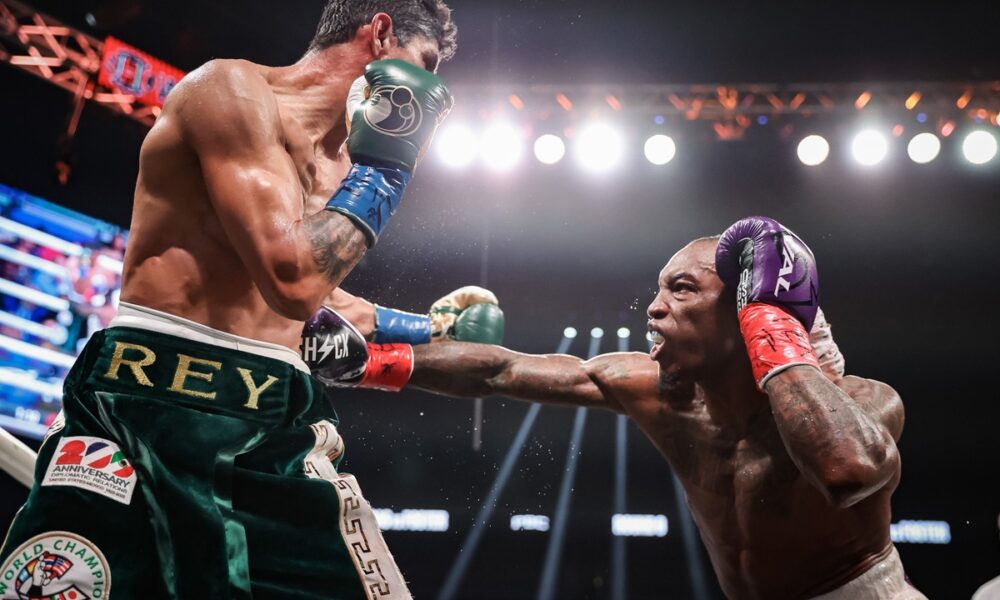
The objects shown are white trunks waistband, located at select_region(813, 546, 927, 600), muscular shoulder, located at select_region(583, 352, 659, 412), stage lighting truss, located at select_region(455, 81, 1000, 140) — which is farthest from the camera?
stage lighting truss, located at select_region(455, 81, 1000, 140)

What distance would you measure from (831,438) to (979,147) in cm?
499

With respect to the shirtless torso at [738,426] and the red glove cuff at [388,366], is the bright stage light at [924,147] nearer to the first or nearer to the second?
the shirtless torso at [738,426]

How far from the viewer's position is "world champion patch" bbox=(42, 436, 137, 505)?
1.33 metres

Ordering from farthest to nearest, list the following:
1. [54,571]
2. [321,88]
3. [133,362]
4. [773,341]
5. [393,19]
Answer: [773,341]
[393,19]
[321,88]
[133,362]
[54,571]

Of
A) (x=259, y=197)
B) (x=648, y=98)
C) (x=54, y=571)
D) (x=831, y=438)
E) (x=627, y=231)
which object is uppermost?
(x=648, y=98)

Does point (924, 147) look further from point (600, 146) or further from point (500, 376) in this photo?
point (500, 376)

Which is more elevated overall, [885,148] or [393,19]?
[885,148]

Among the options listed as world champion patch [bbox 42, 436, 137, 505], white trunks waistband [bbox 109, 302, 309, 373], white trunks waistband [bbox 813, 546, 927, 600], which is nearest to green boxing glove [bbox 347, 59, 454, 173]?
white trunks waistband [bbox 109, 302, 309, 373]

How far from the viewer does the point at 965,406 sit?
346 inches

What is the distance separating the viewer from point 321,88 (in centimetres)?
186

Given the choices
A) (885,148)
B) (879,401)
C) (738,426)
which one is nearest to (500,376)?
(738,426)

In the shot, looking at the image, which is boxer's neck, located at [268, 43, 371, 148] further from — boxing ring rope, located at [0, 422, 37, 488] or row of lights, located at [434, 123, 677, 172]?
row of lights, located at [434, 123, 677, 172]

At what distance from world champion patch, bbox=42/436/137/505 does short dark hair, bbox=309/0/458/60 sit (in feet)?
3.29

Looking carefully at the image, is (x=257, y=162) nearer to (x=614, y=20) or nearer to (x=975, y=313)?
(x=614, y=20)
